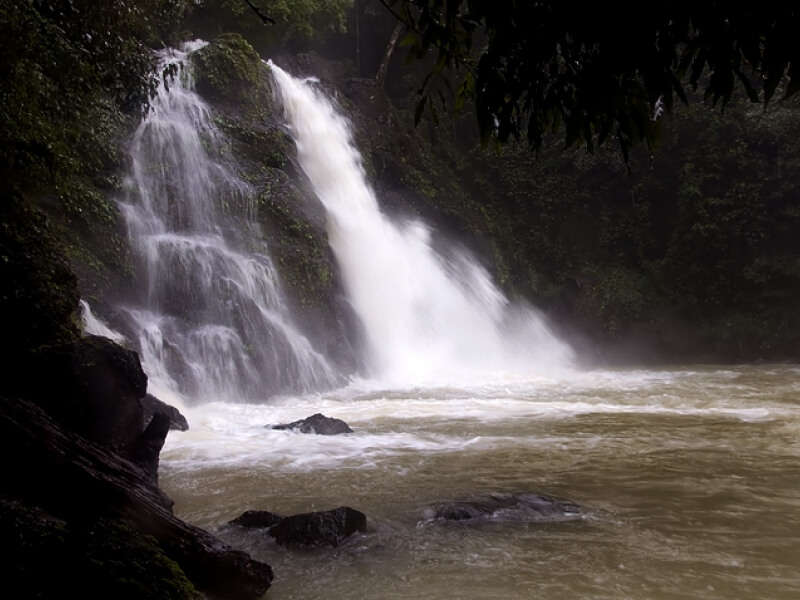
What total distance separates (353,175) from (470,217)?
473 cm

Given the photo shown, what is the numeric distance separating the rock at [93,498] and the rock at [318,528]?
0.65 m

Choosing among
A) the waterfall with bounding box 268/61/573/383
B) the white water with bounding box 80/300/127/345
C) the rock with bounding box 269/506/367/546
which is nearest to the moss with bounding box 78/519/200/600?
the rock with bounding box 269/506/367/546

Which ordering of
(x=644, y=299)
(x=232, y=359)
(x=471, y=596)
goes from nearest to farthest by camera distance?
1. (x=471, y=596)
2. (x=232, y=359)
3. (x=644, y=299)

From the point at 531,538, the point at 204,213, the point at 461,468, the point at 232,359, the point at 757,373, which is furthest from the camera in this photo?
the point at 757,373

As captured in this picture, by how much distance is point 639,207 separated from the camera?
23.0 m

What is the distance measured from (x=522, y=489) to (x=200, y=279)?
9.36 m

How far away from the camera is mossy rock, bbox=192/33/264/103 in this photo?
1781cm

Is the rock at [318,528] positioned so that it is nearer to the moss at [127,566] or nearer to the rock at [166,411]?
the moss at [127,566]

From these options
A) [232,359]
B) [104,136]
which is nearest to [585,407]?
[232,359]

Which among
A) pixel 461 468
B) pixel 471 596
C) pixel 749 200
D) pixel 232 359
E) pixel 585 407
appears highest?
pixel 749 200

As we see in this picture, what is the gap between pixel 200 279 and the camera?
543 inches

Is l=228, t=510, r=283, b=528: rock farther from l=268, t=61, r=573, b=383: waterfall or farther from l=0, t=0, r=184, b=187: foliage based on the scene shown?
l=268, t=61, r=573, b=383: waterfall

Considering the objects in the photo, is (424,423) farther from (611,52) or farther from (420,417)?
(611,52)

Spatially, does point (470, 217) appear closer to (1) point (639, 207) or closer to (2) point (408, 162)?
(2) point (408, 162)
